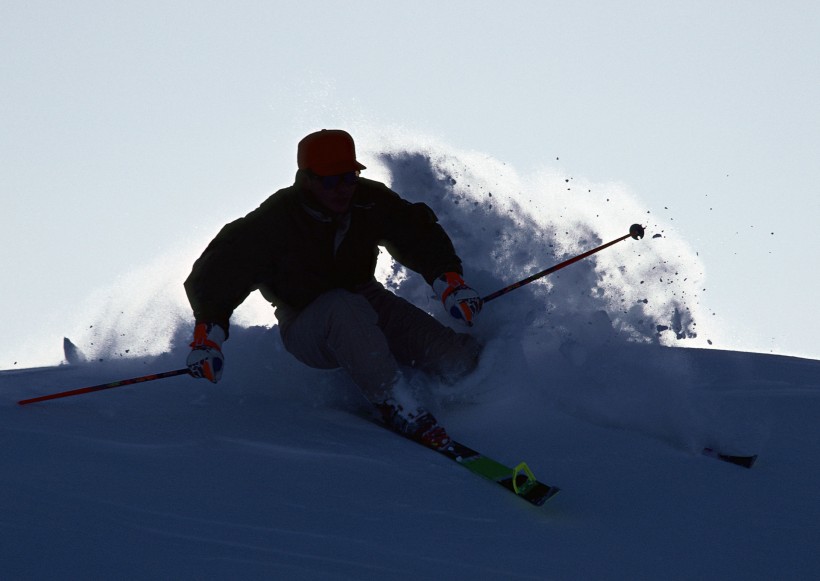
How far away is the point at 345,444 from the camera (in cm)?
348

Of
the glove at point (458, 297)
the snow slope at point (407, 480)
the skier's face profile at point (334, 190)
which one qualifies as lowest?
the snow slope at point (407, 480)

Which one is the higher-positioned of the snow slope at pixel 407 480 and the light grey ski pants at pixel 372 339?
the light grey ski pants at pixel 372 339

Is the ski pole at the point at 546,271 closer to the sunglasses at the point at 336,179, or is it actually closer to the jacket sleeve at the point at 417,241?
the jacket sleeve at the point at 417,241

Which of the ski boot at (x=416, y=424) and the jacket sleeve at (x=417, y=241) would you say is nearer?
the ski boot at (x=416, y=424)

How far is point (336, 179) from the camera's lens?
163 inches

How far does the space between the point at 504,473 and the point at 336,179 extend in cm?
155

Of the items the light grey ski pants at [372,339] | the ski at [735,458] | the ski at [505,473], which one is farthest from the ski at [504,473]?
the ski at [735,458]

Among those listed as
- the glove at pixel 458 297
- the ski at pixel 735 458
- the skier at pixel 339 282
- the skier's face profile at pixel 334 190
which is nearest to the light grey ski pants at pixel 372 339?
the skier at pixel 339 282

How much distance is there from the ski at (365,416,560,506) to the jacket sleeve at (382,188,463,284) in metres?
1.11

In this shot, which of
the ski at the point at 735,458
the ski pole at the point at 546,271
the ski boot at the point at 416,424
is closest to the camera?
the ski at the point at 735,458

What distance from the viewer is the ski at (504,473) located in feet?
10.0

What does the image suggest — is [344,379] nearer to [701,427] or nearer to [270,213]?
[270,213]

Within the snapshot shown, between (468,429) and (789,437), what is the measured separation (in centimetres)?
132

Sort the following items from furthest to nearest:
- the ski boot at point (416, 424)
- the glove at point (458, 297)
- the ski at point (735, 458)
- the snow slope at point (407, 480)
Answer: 1. the glove at point (458, 297)
2. the ski boot at point (416, 424)
3. the ski at point (735, 458)
4. the snow slope at point (407, 480)
